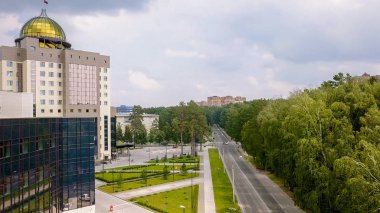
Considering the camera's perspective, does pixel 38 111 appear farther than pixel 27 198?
Yes

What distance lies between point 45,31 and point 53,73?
9.58 m

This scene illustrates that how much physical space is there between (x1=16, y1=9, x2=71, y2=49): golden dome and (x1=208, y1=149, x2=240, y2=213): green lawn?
4444cm

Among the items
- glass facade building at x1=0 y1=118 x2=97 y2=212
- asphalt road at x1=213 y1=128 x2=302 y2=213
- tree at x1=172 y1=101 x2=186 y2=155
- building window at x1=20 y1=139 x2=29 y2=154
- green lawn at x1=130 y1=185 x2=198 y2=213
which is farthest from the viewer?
tree at x1=172 y1=101 x2=186 y2=155

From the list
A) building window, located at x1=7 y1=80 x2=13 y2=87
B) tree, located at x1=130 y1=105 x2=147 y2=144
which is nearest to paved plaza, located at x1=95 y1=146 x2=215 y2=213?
building window, located at x1=7 y1=80 x2=13 y2=87

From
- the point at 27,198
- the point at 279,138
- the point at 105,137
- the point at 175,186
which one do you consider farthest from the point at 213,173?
the point at 27,198

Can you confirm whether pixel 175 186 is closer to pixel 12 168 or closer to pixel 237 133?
pixel 12 168

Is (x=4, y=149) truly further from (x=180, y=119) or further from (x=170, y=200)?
(x=180, y=119)

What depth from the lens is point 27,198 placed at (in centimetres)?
2920

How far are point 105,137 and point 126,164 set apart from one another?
9.02 m

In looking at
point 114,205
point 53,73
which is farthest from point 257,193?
point 53,73

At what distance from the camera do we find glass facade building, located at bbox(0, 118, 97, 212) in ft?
89.3

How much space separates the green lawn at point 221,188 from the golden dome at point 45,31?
44.4 m

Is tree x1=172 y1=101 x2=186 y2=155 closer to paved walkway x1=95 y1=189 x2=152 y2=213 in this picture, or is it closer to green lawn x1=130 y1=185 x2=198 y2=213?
green lawn x1=130 y1=185 x2=198 y2=213

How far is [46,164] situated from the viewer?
32.8 m
